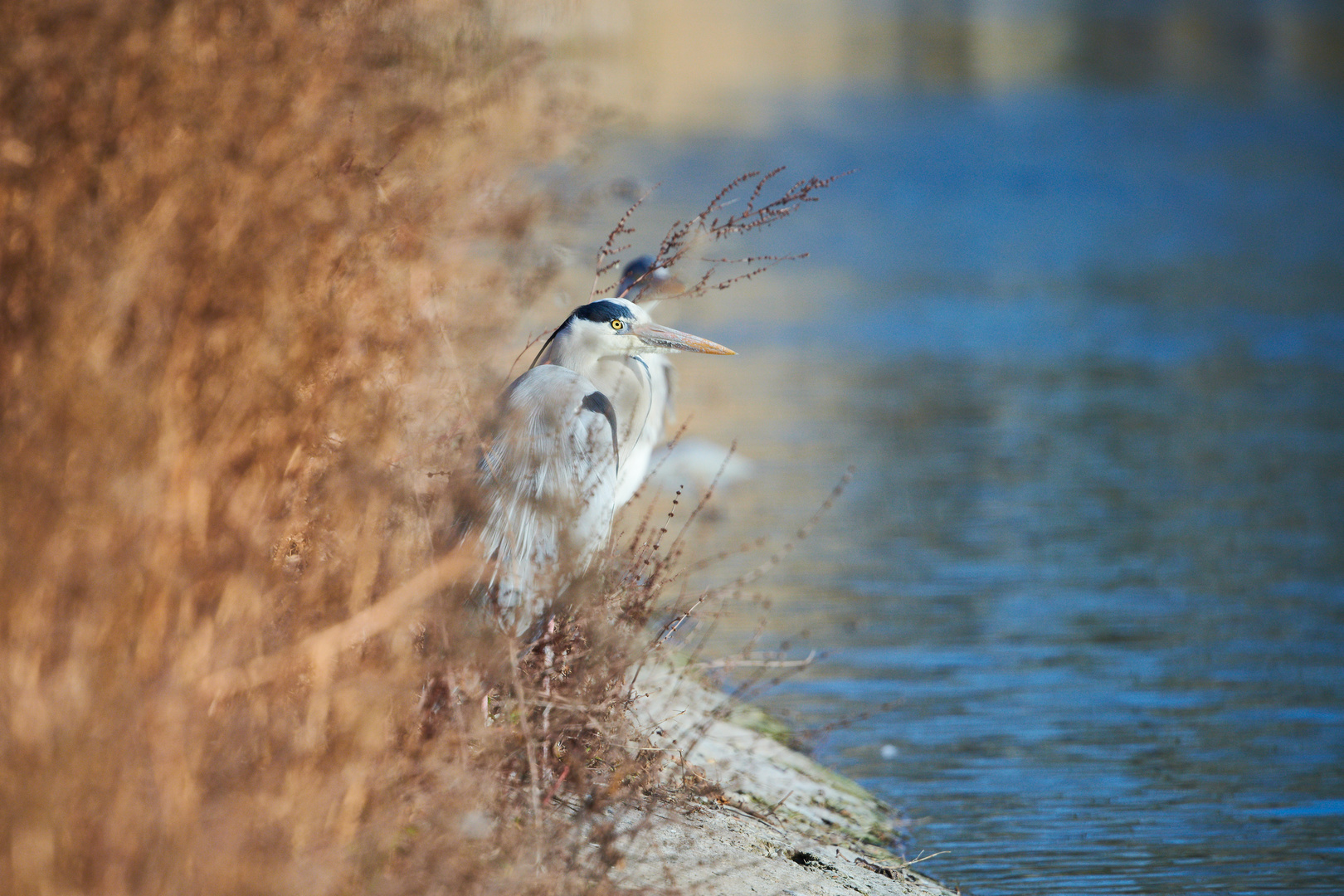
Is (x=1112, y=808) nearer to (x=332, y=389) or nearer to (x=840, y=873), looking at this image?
(x=840, y=873)

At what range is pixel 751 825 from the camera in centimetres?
446

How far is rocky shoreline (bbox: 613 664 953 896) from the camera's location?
378 centimetres

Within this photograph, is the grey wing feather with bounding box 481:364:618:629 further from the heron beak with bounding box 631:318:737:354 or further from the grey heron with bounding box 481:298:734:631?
the heron beak with bounding box 631:318:737:354

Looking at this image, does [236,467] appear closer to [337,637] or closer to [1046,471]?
[337,637]

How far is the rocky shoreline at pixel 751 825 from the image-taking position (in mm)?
3777

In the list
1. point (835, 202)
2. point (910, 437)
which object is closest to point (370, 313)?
point (910, 437)

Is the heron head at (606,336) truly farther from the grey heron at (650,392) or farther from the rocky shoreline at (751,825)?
the rocky shoreline at (751,825)

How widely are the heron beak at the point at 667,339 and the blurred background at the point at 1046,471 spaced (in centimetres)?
27

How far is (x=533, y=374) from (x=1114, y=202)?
23.8 m

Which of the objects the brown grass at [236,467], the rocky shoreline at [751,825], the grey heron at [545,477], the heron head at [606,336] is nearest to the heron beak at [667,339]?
the heron head at [606,336]

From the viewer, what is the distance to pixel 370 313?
9.73 ft

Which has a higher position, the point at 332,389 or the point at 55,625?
the point at 332,389

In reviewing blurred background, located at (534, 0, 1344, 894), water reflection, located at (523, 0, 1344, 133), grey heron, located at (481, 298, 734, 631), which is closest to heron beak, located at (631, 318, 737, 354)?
grey heron, located at (481, 298, 734, 631)

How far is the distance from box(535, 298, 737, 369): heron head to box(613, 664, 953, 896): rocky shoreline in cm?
99
